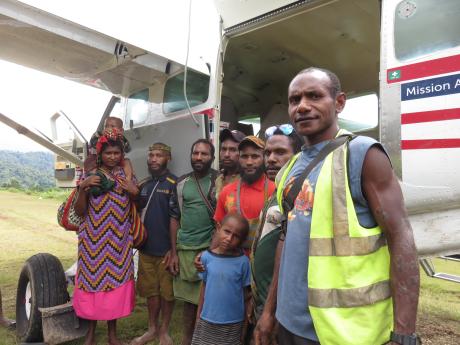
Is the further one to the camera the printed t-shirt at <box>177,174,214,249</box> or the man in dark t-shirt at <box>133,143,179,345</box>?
the man in dark t-shirt at <box>133,143,179,345</box>

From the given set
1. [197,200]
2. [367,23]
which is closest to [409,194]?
[197,200]

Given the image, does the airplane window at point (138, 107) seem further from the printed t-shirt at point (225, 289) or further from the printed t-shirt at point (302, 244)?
the printed t-shirt at point (302, 244)

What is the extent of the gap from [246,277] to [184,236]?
828 mm

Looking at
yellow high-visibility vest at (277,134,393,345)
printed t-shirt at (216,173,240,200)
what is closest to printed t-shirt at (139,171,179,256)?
printed t-shirt at (216,173,240,200)

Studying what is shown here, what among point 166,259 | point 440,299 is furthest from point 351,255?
point 440,299

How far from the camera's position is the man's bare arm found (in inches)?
51.8

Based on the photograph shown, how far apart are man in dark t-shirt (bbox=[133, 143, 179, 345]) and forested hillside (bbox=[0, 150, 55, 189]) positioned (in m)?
9.56

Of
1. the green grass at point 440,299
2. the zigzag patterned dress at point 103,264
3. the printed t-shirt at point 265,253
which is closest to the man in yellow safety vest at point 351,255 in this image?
the printed t-shirt at point 265,253

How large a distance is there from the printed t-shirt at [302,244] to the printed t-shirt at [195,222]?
5.53ft

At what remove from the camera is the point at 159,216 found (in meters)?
3.56

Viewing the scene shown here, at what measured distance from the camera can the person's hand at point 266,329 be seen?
181 cm

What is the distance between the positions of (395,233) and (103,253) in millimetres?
2407

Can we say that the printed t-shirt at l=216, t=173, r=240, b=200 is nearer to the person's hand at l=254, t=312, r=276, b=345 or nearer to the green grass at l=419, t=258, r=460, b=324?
the person's hand at l=254, t=312, r=276, b=345

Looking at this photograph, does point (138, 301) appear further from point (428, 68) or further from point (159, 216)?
point (428, 68)
